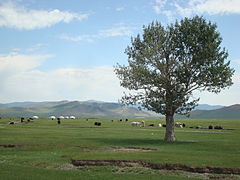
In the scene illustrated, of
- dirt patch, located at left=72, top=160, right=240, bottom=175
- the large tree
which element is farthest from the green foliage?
dirt patch, located at left=72, top=160, right=240, bottom=175

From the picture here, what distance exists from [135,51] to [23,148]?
28.2m

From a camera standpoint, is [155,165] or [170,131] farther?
[170,131]

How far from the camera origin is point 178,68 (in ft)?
192

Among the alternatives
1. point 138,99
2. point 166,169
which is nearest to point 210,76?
point 138,99

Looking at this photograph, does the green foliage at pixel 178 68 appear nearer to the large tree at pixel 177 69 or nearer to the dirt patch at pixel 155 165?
the large tree at pixel 177 69

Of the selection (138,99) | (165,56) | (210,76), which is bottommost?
(138,99)

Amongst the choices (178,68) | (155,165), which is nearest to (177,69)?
(178,68)

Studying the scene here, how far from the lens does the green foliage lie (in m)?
57.6

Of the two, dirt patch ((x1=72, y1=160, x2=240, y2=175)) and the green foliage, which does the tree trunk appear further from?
dirt patch ((x1=72, y1=160, x2=240, y2=175))

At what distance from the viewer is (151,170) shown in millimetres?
28938

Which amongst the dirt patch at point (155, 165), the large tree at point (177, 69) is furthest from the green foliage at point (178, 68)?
the dirt patch at point (155, 165)

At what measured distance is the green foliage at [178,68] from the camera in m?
57.6

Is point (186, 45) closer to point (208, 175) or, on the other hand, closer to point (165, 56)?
point (165, 56)

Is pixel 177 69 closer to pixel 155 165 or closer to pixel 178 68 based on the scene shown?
pixel 178 68
